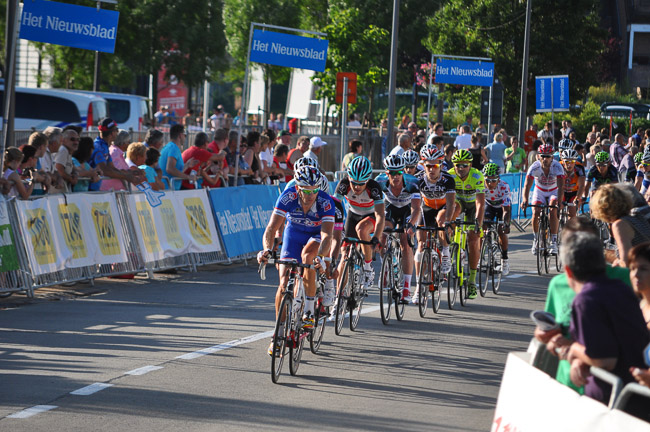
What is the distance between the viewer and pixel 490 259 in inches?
588

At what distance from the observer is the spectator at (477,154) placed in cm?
2428

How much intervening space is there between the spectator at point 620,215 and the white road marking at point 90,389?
398cm

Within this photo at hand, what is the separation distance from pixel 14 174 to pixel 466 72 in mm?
17129

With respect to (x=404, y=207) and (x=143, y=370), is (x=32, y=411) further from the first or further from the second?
(x=404, y=207)

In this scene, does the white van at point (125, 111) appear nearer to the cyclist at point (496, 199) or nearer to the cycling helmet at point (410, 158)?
the cyclist at point (496, 199)

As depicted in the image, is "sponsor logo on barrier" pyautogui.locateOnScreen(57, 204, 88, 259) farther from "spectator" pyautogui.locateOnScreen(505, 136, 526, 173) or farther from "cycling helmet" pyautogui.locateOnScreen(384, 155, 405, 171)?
"spectator" pyautogui.locateOnScreen(505, 136, 526, 173)

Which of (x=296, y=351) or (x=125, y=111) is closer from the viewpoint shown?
(x=296, y=351)

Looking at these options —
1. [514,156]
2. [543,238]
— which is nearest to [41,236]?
[543,238]

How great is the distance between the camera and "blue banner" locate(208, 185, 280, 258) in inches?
667

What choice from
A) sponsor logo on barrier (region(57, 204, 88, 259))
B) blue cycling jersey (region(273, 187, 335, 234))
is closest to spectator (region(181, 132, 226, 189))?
sponsor logo on barrier (region(57, 204, 88, 259))

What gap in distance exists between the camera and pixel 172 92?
66250mm

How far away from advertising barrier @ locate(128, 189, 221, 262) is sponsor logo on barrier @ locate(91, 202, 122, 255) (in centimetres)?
46

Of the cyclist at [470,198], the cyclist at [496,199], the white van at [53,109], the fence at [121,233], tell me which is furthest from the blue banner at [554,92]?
the cyclist at [470,198]

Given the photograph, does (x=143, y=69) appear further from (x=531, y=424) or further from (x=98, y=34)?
(x=531, y=424)
